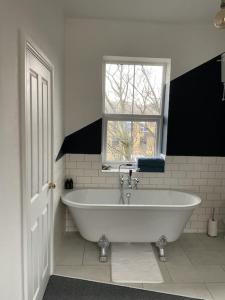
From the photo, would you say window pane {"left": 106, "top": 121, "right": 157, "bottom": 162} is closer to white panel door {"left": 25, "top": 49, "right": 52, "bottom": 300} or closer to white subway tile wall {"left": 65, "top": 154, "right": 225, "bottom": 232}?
white subway tile wall {"left": 65, "top": 154, "right": 225, "bottom": 232}

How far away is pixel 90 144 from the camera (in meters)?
3.34

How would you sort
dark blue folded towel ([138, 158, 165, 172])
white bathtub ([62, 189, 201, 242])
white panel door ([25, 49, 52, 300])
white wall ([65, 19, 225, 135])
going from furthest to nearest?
1. dark blue folded towel ([138, 158, 165, 172])
2. white wall ([65, 19, 225, 135])
3. white bathtub ([62, 189, 201, 242])
4. white panel door ([25, 49, 52, 300])

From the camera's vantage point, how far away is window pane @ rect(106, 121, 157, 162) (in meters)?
3.54

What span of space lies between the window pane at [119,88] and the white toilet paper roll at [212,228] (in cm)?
190

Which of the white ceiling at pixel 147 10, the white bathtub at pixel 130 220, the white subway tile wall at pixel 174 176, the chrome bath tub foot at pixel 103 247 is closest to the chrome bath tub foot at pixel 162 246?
the white bathtub at pixel 130 220

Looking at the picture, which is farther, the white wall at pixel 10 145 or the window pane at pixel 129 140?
the window pane at pixel 129 140

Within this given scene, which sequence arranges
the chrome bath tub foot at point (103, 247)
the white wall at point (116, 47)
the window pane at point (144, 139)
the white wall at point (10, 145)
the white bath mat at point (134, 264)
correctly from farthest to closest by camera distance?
1. the window pane at point (144, 139)
2. the white wall at point (116, 47)
3. the chrome bath tub foot at point (103, 247)
4. the white bath mat at point (134, 264)
5. the white wall at point (10, 145)

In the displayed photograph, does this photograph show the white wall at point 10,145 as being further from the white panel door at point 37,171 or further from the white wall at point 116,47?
the white wall at point 116,47

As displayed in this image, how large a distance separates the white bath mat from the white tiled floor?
0.24 feet

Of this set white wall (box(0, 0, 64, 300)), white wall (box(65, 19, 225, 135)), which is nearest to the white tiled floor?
white wall (box(0, 0, 64, 300))

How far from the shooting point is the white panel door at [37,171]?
1656 millimetres

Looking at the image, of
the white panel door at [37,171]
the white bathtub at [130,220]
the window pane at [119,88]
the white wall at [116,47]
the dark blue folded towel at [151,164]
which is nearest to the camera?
the white panel door at [37,171]

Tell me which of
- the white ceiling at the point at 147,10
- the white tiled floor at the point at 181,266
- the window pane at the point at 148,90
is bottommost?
the white tiled floor at the point at 181,266

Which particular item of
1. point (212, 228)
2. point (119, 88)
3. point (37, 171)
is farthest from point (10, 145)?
point (212, 228)
